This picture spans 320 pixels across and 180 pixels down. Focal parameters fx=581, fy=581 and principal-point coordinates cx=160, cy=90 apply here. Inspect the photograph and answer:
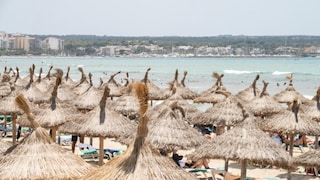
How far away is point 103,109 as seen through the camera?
10.5m

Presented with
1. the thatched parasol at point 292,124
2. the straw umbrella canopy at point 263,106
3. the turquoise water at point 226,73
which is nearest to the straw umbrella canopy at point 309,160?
the thatched parasol at point 292,124

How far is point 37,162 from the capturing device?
6.50 meters

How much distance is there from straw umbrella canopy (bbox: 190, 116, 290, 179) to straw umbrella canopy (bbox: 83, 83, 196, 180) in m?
3.45

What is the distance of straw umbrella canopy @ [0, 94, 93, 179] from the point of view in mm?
6410

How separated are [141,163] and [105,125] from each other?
5.69 metres

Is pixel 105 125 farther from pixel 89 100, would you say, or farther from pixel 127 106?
pixel 89 100

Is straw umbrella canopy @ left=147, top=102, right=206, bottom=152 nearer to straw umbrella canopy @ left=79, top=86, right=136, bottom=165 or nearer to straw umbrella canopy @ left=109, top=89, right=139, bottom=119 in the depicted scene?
straw umbrella canopy @ left=79, top=86, right=136, bottom=165

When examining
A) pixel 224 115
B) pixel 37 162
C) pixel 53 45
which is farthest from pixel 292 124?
pixel 53 45

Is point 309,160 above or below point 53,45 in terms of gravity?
above

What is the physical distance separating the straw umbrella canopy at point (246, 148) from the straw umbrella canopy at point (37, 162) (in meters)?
2.36

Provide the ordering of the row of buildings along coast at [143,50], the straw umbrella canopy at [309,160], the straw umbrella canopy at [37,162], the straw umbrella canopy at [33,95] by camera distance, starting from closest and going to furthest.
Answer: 1. the straw umbrella canopy at [37,162]
2. the straw umbrella canopy at [309,160]
3. the straw umbrella canopy at [33,95]
4. the row of buildings along coast at [143,50]

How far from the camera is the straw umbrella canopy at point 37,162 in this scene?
21.0 feet

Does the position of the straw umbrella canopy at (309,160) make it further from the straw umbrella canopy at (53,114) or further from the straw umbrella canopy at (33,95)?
the straw umbrella canopy at (33,95)

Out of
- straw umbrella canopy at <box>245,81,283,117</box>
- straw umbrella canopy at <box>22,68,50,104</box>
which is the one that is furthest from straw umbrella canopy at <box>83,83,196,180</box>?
straw umbrella canopy at <box>22,68,50,104</box>
